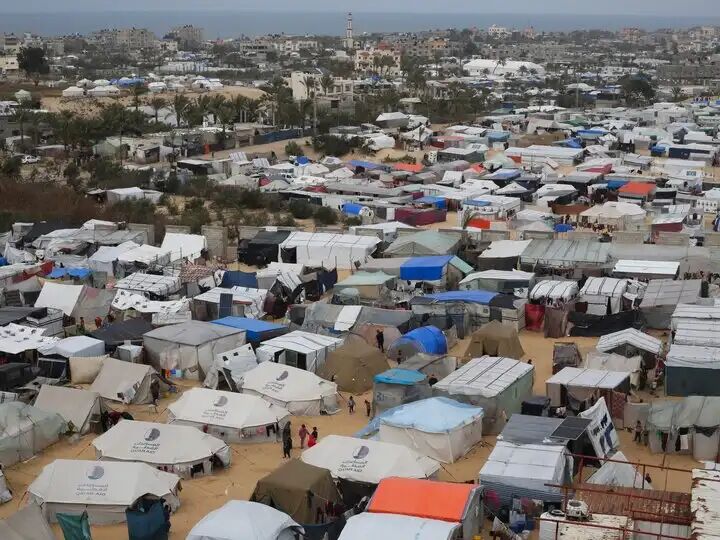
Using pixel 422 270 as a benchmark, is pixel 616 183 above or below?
below

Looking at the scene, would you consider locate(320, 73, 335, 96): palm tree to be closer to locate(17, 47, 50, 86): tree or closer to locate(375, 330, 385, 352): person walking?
locate(17, 47, 50, 86): tree

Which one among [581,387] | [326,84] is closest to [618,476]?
[581,387]

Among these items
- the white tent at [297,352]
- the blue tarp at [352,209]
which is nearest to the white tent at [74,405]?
the white tent at [297,352]

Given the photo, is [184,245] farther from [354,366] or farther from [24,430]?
[24,430]

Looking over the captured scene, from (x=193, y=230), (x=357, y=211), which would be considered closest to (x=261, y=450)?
(x=193, y=230)

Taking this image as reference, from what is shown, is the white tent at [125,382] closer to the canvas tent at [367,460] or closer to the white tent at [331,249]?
the canvas tent at [367,460]
